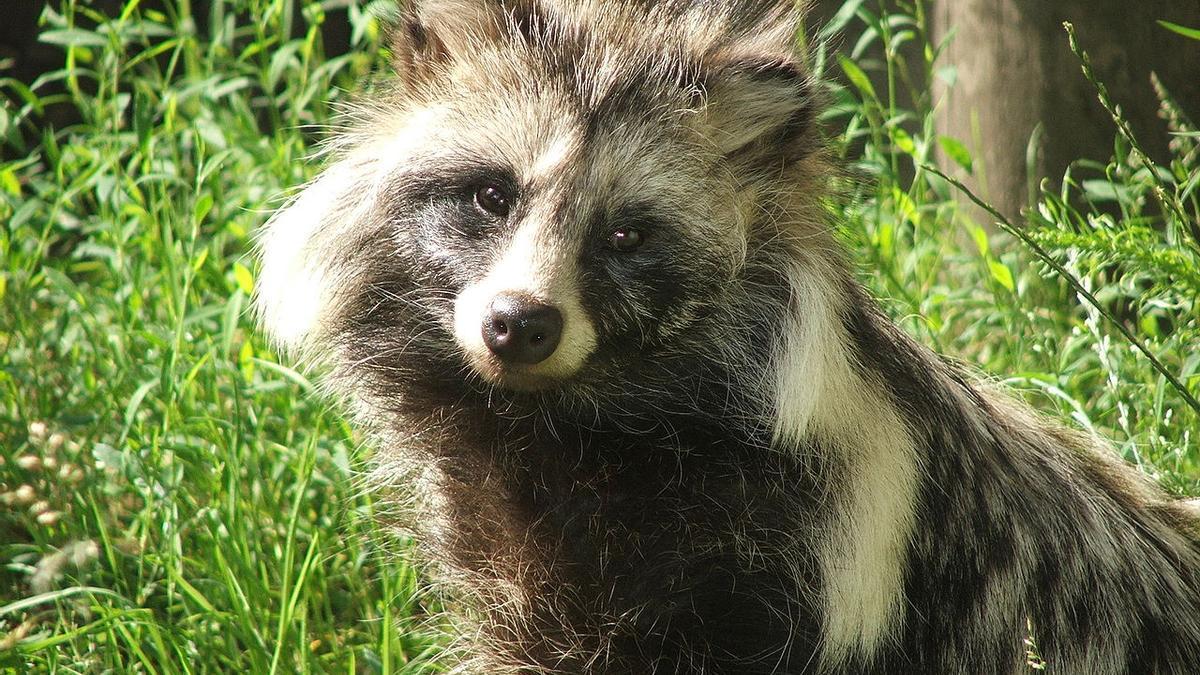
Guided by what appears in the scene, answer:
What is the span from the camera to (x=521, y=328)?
321 cm

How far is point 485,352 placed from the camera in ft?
11.0

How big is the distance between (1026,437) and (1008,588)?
0.55m

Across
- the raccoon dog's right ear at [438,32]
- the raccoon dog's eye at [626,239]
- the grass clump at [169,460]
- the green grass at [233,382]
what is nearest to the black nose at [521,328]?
the raccoon dog's eye at [626,239]

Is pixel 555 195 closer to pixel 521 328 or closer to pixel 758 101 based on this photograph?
pixel 521 328

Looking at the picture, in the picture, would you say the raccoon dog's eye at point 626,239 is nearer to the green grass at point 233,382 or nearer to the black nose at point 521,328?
the black nose at point 521,328

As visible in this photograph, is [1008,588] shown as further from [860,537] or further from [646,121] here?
[646,121]

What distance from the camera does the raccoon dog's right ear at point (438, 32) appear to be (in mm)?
3812

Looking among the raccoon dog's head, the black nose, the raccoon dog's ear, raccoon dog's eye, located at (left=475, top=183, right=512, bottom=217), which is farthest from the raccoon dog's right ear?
the black nose

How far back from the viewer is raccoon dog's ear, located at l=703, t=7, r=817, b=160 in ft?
12.1

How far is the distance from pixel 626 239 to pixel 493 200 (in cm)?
36

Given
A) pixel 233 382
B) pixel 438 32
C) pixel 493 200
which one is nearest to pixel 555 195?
pixel 493 200

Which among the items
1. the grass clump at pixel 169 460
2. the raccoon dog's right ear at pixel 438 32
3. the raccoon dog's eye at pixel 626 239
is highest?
the raccoon dog's right ear at pixel 438 32

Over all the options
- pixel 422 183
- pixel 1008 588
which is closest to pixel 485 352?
pixel 422 183

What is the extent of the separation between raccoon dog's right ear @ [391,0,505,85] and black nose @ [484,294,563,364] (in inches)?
36.8
